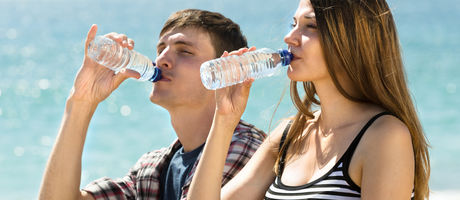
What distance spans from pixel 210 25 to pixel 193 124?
0.56 m

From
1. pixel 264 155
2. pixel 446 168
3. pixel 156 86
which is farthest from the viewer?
pixel 446 168

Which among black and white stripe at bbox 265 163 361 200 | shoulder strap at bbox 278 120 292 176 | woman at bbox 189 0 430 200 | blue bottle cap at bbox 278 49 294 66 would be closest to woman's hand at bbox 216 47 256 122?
woman at bbox 189 0 430 200

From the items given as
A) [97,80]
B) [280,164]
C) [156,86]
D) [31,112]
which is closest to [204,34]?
[156,86]

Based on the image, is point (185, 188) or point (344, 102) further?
point (185, 188)

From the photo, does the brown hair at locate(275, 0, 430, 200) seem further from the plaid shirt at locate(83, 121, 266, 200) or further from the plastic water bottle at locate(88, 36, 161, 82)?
the plastic water bottle at locate(88, 36, 161, 82)

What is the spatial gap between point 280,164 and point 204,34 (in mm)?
1069

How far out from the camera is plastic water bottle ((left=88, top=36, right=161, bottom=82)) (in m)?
2.80

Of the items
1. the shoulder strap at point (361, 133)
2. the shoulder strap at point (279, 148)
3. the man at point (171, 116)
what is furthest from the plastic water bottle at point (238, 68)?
the man at point (171, 116)

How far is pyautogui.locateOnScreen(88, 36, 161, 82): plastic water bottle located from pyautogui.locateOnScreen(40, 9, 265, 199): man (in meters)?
0.04

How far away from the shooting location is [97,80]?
2.95m

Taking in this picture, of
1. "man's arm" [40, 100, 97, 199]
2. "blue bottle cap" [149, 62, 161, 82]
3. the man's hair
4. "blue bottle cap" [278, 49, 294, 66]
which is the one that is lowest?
"man's arm" [40, 100, 97, 199]

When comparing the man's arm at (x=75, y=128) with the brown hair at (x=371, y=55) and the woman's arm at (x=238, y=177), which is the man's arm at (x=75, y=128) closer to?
the woman's arm at (x=238, y=177)

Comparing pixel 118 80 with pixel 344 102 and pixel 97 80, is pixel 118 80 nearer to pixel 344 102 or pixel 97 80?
pixel 97 80

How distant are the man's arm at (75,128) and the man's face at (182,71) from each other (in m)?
0.22
